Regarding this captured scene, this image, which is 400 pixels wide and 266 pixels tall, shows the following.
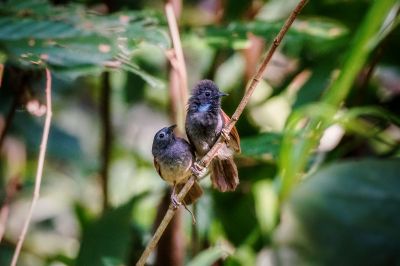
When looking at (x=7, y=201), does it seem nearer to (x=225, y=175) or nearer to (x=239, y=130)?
(x=225, y=175)

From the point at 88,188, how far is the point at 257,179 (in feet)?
5.02

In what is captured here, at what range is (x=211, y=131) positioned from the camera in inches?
81.0

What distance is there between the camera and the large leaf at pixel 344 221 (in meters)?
1.27

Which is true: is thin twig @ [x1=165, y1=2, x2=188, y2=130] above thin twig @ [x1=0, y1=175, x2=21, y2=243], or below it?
above

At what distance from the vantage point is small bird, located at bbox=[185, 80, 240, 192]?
2041 mm

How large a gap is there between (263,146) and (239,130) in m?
0.57

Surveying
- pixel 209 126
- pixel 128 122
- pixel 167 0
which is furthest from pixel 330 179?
pixel 128 122

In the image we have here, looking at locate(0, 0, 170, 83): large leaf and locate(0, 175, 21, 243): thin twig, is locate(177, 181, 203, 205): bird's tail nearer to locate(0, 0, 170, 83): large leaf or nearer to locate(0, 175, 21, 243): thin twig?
locate(0, 0, 170, 83): large leaf

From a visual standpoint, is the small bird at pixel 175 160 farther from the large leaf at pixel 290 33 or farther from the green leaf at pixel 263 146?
the large leaf at pixel 290 33

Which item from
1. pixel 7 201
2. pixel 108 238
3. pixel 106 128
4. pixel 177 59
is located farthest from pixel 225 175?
pixel 106 128

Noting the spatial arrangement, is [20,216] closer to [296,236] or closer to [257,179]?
[257,179]

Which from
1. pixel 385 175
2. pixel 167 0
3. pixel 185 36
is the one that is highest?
pixel 385 175

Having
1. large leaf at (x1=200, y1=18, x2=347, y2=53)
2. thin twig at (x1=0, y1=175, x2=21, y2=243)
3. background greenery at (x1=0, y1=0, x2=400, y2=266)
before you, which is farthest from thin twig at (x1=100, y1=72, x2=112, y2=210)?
large leaf at (x1=200, y1=18, x2=347, y2=53)

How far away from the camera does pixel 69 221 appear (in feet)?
13.1
